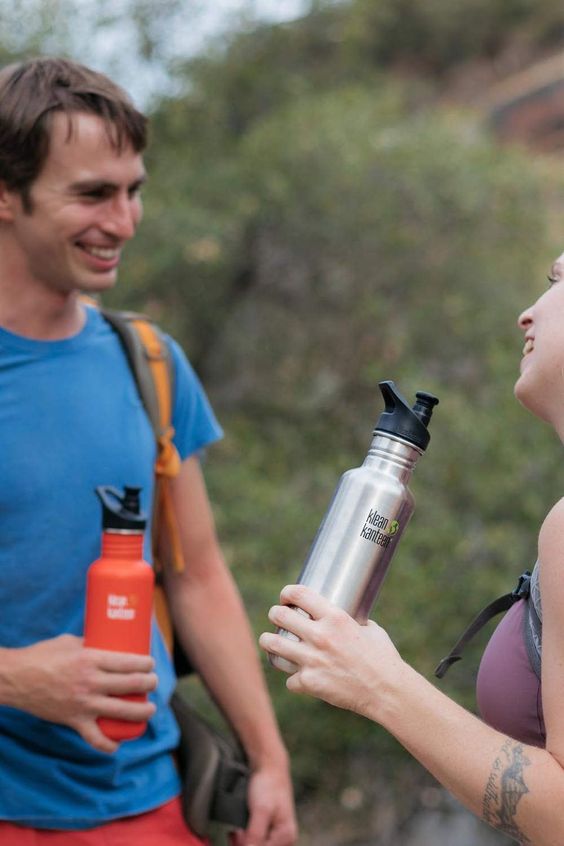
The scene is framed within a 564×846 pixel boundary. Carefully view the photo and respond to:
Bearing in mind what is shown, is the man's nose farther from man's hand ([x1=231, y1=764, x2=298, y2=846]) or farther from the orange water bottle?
man's hand ([x1=231, y1=764, x2=298, y2=846])

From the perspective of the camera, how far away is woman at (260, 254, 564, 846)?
1.52 meters

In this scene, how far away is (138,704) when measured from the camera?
2.18 m

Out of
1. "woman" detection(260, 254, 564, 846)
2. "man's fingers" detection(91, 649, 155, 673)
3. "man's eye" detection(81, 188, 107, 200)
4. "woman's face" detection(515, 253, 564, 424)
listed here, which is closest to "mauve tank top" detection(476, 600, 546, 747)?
"woman" detection(260, 254, 564, 846)

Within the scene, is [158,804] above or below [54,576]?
below

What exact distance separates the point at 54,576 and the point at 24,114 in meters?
1.05

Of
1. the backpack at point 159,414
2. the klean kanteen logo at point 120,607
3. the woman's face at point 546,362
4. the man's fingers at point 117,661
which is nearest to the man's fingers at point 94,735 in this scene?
the man's fingers at point 117,661

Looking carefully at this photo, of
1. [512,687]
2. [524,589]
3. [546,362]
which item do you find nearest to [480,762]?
[512,687]

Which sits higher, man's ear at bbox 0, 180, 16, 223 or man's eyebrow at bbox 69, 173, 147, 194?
man's eyebrow at bbox 69, 173, 147, 194

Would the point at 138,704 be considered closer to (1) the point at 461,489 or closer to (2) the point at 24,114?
(2) the point at 24,114

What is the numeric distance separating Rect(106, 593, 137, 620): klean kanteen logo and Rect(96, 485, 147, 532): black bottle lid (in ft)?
0.45

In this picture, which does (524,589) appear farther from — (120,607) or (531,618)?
(120,607)

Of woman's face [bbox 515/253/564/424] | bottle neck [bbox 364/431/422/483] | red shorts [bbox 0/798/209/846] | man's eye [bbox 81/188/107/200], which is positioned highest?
man's eye [bbox 81/188/107/200]

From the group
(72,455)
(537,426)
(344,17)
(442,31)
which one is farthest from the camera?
(442,31)

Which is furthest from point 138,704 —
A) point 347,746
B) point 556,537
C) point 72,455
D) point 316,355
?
point 316,355
